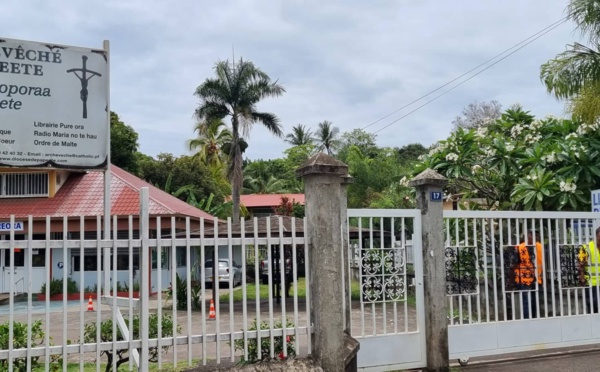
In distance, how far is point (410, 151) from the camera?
195 ft

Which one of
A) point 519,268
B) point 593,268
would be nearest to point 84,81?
point 519,268

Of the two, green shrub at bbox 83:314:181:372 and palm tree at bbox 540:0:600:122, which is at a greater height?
palm tree at bbox 540:0:600:122

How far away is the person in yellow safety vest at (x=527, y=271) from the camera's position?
7918 millimetres

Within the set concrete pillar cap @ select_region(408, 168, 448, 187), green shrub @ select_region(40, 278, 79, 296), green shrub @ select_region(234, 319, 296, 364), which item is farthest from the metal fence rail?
green shrub @ select_region(40, 278, 79, 296)

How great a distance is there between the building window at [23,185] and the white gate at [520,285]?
21.1 meters

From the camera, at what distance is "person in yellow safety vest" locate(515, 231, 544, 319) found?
7918 mm

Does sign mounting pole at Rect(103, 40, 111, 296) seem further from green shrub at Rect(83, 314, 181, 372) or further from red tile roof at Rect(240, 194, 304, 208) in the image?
red tile roof at Rect(240, 194, 304, 208)

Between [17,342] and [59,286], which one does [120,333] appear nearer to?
[17,342]

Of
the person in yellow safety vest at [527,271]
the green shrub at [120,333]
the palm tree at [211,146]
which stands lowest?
the green shrub at [120,333]

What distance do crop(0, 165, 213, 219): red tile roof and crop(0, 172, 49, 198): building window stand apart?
29cm

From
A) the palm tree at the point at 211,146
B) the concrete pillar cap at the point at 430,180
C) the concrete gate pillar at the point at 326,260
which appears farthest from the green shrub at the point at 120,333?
the palm tree at the point at 211,146

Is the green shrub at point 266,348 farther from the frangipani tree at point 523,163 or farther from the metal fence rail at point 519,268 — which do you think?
the frangipani tree at point 523,163

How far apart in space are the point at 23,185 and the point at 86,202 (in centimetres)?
339

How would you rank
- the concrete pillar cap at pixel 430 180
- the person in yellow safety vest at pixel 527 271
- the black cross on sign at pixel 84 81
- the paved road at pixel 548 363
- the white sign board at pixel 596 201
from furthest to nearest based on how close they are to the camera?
the white sign board at pixel 596 201 → the person in yellow safety vest at pixel 527 271 → the paved road at pixel 548 363 → the concrete pillar cap at pixel 430 180 → the black cross on sign at pixel 84 81
